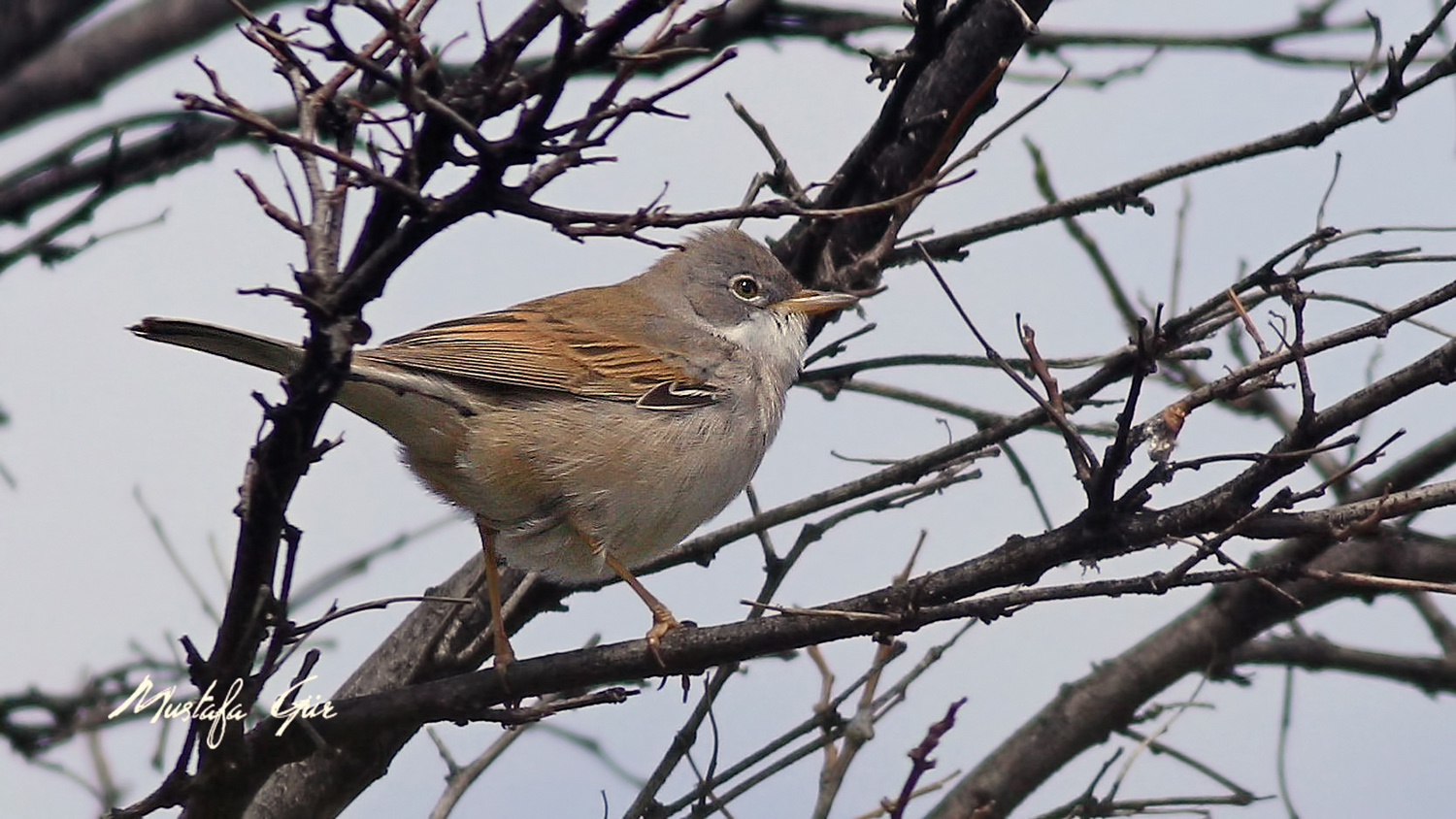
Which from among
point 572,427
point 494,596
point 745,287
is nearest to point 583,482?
point 572,427

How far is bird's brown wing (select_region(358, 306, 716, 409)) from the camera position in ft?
15.9

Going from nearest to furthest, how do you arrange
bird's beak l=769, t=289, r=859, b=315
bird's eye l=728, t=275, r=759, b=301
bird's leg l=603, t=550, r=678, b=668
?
bird's leg l=603, t=550, r=678, b=668 < bird's beak l=769, t=289, r=859, b=315 < bird's eye l=728, t=275, r=759, b=301

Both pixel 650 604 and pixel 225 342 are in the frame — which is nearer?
pixel 225 342

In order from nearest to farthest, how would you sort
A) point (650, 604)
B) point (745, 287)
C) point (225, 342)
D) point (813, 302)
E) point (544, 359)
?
point (225, 342) < point (650, 604) < point (544, 359) < point (813, 302) < point (745, 287)

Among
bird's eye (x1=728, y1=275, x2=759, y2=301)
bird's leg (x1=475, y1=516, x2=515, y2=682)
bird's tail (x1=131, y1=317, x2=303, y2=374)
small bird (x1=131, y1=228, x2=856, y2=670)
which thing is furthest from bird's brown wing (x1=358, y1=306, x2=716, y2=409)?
bird's tail (x1=131, y1=317, x2=303, y2=374)

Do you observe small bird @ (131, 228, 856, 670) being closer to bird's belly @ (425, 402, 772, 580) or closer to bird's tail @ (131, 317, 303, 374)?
bird's belly @ (425, 402, 772, 580)

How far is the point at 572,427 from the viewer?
4891 millimetres

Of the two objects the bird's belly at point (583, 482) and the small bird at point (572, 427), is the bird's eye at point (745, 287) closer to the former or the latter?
the small bird at point (572, 427)

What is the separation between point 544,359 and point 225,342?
5.50 feet

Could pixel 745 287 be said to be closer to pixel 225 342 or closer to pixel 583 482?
pixel 583 482

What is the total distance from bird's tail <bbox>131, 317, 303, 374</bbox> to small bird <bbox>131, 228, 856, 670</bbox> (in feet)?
1.67

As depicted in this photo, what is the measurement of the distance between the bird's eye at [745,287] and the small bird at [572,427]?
47 cm

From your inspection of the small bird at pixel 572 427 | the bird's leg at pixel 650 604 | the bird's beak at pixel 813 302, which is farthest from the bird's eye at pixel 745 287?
the bird's leg at pixel 650 604

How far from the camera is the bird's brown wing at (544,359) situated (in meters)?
4.85
